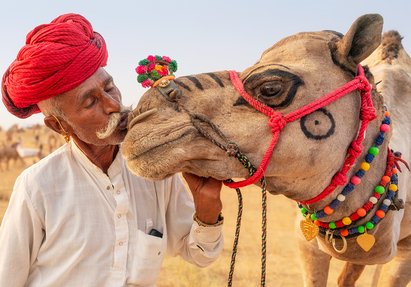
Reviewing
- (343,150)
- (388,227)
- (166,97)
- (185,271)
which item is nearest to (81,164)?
(166,97)

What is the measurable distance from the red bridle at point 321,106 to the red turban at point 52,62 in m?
0.77

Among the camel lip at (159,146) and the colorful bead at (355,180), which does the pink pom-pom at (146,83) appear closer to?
the camel lip at (159,146)

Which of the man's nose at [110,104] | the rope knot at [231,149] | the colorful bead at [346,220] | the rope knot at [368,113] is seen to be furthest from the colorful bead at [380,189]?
the man's nose at [110,104]

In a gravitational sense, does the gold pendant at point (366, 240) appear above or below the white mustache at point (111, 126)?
below

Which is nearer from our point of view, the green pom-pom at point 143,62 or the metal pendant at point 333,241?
→ the green pom-pom at point 143,62

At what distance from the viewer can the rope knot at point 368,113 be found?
88.4 inches

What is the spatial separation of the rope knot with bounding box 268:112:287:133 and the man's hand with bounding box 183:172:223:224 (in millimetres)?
411

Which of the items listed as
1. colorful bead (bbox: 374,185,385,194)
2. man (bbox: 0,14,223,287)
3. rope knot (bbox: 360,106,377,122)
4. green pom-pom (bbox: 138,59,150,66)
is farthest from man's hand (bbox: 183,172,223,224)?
colorful bead (bbox: 374,185,385,194)

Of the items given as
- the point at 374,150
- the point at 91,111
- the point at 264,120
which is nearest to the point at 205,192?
the point at 264,120

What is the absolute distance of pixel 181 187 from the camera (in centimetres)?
288

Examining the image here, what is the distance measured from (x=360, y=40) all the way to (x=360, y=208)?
89 centimetres

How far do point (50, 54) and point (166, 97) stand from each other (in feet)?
2.44

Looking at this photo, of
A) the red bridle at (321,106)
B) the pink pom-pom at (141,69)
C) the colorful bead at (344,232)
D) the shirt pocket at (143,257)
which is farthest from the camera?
the colorful bead at (344,232)

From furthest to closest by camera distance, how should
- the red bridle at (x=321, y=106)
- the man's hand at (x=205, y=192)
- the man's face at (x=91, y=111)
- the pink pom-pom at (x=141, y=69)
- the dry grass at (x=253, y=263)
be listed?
the dry grass at (x=253, y=263) < the man's face at (x=91, y=111) < the man's hand at (x=205, y=192) < the pink pom-pom at (x=141, y=69) < the red bridle at (x=321, y=106)
